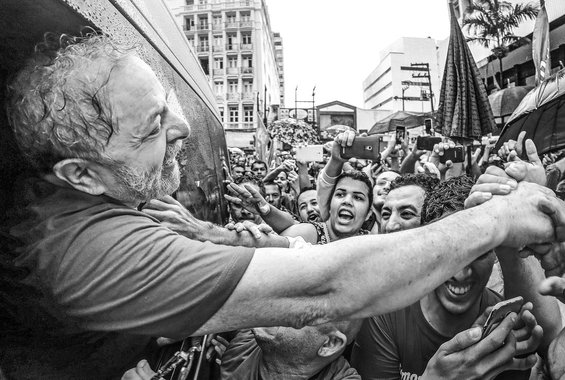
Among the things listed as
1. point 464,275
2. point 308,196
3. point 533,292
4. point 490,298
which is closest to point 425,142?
point 308,196

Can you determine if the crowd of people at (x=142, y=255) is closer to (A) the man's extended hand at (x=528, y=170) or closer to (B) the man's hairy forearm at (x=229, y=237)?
(A) the man's extended hand at (x=528, y=170)

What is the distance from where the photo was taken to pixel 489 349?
139 centimetres

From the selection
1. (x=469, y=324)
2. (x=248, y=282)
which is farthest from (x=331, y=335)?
(x=248, y=282)

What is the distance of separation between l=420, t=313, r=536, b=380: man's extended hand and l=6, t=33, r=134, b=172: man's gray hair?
1.27m

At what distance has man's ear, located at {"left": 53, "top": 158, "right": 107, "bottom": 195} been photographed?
1080 millimetres

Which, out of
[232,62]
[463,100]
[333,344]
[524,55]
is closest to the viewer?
[333,344]

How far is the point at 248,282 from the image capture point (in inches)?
38.8

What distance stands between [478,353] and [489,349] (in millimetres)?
37

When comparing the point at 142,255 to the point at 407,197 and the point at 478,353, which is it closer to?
the point at 478,353

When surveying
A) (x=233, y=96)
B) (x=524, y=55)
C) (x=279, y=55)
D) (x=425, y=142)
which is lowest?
(x=425, y=142)

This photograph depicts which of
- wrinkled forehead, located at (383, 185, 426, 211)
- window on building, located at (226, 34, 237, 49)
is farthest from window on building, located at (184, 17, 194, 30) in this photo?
wrinkled forehead, located at (383, 185, 426, 211)

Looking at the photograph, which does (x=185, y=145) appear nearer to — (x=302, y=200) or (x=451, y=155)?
(x=302, y=200)

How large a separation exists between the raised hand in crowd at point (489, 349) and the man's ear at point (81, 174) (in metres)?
1.23

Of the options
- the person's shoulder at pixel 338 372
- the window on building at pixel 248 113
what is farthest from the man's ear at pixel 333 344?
the window on building at pixel 248 113
